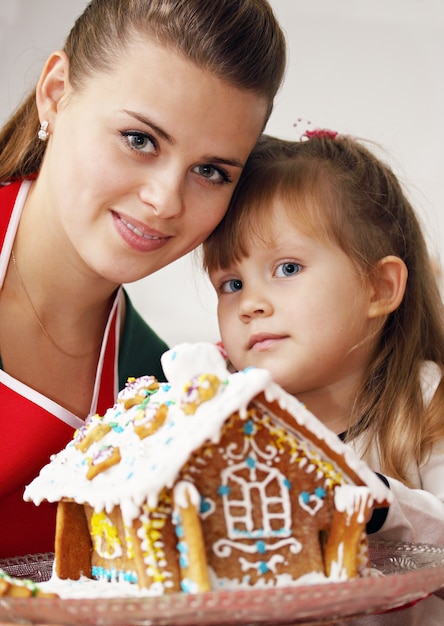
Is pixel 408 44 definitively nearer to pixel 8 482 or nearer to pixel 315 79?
pixel 315 79

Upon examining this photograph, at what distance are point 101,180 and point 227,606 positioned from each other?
81cm

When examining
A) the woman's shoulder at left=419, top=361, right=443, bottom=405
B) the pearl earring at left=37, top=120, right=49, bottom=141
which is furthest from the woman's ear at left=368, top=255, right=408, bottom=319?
the pearl earring at left=37, top=120, right=49, bottom=141

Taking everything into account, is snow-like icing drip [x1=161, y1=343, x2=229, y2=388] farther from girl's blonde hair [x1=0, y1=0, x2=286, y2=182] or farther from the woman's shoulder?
the woman's shoulder

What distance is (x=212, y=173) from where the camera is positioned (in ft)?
4.81

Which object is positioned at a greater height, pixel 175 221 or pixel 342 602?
pixel 175 221

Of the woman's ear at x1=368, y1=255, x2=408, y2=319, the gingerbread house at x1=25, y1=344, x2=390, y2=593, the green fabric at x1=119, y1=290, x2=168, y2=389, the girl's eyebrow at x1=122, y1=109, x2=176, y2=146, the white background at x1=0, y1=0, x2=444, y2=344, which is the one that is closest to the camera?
the gingerbread house at x1=25, y1=344, x2=390, y2=593

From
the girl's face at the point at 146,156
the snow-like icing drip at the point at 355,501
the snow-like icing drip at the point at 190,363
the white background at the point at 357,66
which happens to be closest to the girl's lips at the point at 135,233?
the girl's face at the point at 146,156

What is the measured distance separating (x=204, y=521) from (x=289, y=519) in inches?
3.8

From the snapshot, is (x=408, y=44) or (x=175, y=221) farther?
(x=408, y=44)

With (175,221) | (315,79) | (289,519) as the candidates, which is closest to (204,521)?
(289,519)

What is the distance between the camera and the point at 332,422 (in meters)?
1.57

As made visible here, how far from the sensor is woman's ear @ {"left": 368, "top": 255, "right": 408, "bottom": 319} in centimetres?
154

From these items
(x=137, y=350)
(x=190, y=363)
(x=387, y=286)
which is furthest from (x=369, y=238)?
(x=190, y=363)

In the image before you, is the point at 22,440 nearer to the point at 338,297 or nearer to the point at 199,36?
Answer: the point at 338,297
